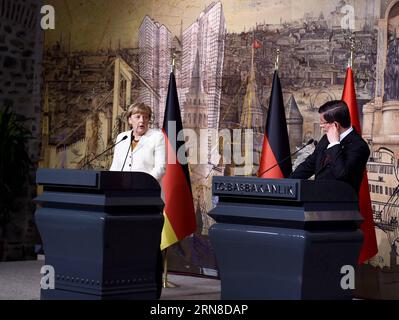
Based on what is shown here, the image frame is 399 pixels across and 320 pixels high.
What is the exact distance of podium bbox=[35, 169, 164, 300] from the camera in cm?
484

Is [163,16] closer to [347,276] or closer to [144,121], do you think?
[144,121]

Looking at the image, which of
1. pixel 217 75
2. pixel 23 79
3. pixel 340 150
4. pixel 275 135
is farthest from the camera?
pixel 23 79

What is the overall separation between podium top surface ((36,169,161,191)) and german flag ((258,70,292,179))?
5.62 ft

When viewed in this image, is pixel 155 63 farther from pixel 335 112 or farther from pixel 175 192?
pixel 335 112

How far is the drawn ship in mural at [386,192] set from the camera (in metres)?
6.39

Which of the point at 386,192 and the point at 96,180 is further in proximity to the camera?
the point at 386,192

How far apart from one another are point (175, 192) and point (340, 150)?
9.13 feet

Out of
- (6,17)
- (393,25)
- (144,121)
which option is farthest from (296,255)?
(6,17)

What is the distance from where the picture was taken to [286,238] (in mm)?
4137

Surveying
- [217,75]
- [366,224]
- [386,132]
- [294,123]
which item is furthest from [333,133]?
[217,75]

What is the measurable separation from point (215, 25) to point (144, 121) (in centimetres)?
236

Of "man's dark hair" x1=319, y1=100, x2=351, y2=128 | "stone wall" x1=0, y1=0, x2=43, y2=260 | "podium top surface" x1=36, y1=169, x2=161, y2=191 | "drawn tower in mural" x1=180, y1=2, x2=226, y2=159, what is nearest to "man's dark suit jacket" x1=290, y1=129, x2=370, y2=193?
"man's dark hair" x1=319, y1=100, x2=351, y2=128

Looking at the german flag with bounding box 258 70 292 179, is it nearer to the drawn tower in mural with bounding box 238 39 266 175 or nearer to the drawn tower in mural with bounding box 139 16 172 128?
the drawn tower in mural with bounding box 238 39 266 175

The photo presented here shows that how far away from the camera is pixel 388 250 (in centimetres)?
645
